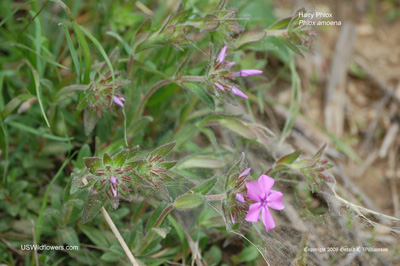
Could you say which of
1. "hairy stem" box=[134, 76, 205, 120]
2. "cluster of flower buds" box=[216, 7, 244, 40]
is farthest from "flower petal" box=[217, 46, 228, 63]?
"cluster of flower buds" box=[216, 7, 244, 40]

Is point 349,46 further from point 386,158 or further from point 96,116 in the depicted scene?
point 96,116

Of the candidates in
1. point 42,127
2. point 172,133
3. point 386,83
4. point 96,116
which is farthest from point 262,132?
point 386,83

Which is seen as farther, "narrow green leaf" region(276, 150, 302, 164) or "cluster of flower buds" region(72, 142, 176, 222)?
"narrow green leaf" region(276, 150, 302, 164)

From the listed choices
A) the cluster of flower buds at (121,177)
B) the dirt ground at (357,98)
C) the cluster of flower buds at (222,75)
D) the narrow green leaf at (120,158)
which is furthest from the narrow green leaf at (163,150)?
the dirt ground at (357,98)

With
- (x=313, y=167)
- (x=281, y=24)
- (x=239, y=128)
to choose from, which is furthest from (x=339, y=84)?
(x=313, y=167)

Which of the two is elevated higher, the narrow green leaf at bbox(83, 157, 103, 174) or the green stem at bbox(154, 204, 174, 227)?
the narrow green leaf at bbox(83, 157, 103, 174)

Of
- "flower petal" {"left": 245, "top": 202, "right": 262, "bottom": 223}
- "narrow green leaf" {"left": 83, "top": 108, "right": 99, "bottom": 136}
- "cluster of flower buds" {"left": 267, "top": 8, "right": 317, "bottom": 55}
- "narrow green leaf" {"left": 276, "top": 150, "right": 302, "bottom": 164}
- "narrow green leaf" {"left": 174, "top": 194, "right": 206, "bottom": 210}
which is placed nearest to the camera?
"flower petal" {"left": 245, "top": 202, "right": 262, "bottom": 223}

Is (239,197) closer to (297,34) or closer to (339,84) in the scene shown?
(297,34)

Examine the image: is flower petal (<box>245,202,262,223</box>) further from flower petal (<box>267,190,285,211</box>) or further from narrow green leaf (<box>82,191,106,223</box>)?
narrow green leaf (<box>82,191,106,223</box>)
